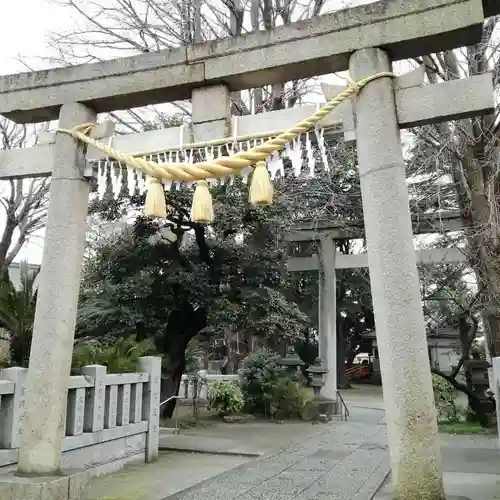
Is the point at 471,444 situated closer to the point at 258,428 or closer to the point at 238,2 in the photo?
the point at 258,428

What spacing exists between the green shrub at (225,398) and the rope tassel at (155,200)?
328 inches

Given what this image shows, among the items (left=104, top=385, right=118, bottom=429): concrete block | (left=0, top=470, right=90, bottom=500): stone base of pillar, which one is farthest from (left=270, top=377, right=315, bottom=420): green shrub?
(left=0, top=470, right=90, bottom=500): stone base of pillar

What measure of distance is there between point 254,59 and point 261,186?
1.16 metres

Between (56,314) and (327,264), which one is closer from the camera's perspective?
(56,314)

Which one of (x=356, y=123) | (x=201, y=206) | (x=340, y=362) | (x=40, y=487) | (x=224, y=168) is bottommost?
(x=40, y=487)

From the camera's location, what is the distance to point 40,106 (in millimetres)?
4957

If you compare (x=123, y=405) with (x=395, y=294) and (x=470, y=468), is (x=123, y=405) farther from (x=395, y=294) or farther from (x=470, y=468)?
(x=470, y=468)

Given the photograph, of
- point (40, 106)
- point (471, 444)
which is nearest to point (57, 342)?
point (40, 106)

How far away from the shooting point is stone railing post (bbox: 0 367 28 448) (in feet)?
15.8

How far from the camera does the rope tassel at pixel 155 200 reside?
4207mm

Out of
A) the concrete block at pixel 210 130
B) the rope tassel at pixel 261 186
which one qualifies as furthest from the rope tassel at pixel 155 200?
the rope tassel at pixel 261 186

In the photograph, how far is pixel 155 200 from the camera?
13.8 ft

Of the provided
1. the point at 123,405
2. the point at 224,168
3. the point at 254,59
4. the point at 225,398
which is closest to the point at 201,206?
the point at 224,168

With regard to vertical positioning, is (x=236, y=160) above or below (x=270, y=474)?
above
